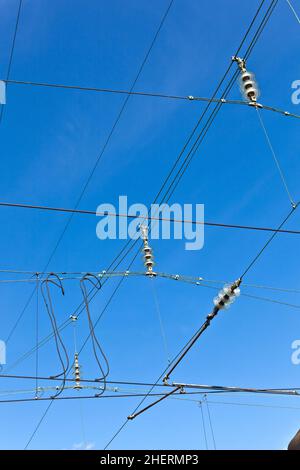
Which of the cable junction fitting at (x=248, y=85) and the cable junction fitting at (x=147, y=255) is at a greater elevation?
the cable junction fitting at (x=248, y=85)

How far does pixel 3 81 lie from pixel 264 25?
5.26m

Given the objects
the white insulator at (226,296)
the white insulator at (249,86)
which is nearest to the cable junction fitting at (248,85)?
the white insulator at (249,86)

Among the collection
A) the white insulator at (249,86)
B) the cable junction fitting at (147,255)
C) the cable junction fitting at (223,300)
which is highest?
the white insulator at (249,86)

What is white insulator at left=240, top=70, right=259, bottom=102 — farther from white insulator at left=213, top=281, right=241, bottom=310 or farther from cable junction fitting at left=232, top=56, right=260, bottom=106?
white insulator at left=213, top=281, right=241, bottom=310

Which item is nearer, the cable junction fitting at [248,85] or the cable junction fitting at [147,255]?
the cable junction fitting at [248,85]

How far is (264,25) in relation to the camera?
35.6 ft

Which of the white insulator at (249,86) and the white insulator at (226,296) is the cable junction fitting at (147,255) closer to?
the white insulator at (226,296)

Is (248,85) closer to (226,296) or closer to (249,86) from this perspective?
(249,86)

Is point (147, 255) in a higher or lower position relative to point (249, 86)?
lower

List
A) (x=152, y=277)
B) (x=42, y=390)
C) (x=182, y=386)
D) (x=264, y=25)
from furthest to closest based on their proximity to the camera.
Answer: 1. (x=42, y=390)
2. (x=152, y=277)
3. (x=182, y=386)
4. (x=264, y=25)

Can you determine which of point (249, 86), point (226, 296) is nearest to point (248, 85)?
point (249, 86)
